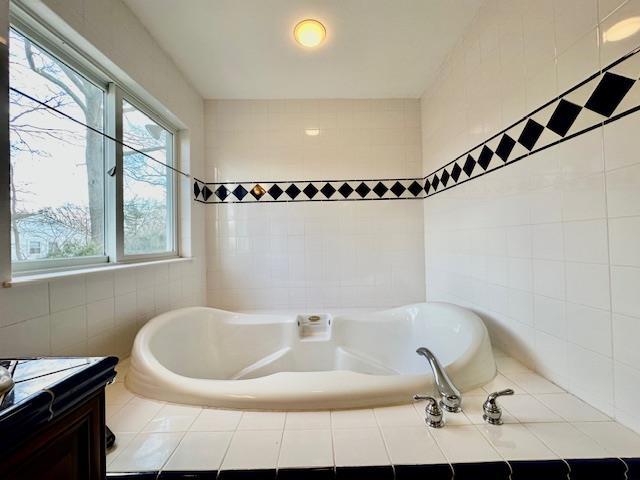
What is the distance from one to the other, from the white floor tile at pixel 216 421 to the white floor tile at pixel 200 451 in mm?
21

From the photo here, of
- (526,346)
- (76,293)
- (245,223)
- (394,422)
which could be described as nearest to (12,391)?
(76,293)

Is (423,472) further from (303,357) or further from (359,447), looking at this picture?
(303,357)

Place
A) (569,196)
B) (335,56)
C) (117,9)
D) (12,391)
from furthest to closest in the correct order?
(335,56) → (117,9) → (569,196) → (12,391)

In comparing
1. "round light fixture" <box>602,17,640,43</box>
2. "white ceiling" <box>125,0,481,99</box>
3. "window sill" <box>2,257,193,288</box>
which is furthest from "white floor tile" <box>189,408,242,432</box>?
"white ceiling" <box>125,0,481,99</box>

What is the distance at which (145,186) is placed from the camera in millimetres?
1644

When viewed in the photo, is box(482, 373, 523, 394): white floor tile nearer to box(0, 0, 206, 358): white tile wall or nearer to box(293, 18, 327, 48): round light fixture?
box(0, 0, 206, 358): white tile wall

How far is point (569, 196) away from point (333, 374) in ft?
3.43

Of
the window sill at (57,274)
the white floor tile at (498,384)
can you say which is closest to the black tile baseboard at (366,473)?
the white floor tile at (498,384)

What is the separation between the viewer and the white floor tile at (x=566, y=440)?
0.70 metres

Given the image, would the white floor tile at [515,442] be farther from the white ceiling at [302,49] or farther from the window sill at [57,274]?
the white ceiling at [302,49]

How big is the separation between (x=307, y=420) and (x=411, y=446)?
0.31m

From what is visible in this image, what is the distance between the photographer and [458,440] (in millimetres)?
749

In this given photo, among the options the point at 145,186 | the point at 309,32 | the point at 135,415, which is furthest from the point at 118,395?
the point at 309,32

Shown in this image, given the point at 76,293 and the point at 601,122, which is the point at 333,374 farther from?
the point at 601,122
